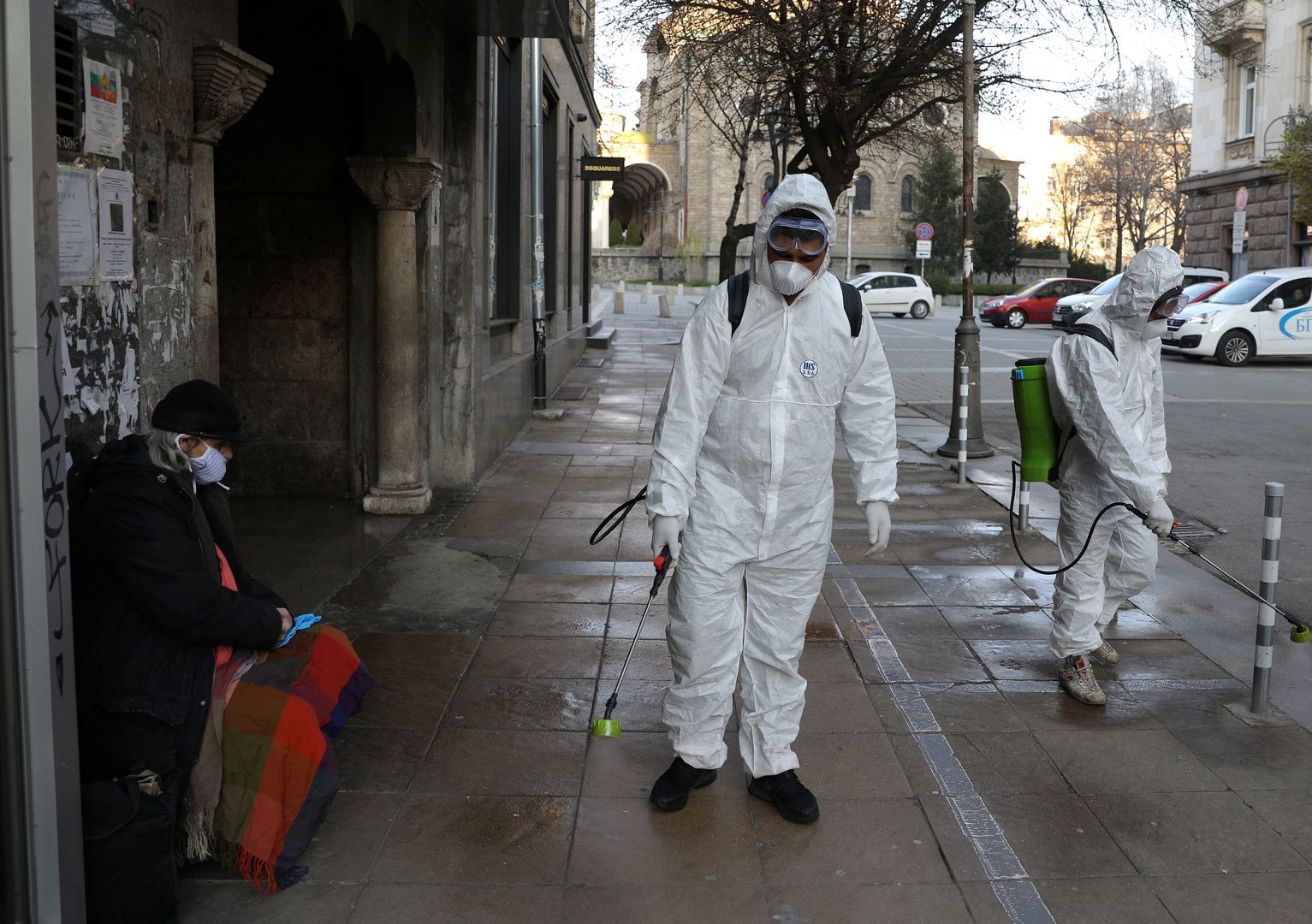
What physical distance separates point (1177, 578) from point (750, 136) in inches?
867

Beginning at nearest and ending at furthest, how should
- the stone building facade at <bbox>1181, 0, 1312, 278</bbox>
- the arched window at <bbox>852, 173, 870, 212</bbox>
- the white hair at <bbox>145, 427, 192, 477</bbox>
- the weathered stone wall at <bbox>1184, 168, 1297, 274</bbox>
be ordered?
the white hair at <bbox>145, 427, 192, 477</bbox>, the stone building facade at <bbox>1181, 0, 1312, 278</bbox>, the weathered stone wall at <bbox>1184, 168, 1297, 274</bbox>, the arched window at <bbox>852, 173, 870, 212</bbox>

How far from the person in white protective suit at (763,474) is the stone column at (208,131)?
79.2 inches

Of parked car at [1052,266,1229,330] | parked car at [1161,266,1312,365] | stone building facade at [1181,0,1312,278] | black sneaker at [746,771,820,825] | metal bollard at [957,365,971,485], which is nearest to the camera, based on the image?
black sneaker at [746,771,820,825]

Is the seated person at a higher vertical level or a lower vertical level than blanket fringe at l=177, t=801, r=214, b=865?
higher

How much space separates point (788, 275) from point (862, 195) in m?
68.3

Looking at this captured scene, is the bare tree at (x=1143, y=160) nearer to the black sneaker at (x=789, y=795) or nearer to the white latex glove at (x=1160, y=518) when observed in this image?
the white latex glove at (x=1160, y=518)

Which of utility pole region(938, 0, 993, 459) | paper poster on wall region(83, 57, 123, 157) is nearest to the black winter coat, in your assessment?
paper poster on wall region(83, 57, 123, 157)

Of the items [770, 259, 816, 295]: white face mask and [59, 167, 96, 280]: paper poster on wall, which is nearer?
[59, 167, 96, 280]: paper poster on wall

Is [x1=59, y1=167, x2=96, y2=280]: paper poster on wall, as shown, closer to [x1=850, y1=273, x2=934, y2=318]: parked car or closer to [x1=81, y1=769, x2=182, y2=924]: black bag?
[x1=81, y1=769, x2=182, y2=924]: black bag

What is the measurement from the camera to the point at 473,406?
9.99 m

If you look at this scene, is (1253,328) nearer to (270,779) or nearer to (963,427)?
(963,427)

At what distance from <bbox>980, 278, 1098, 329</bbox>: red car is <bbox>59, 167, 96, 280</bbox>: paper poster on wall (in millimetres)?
35758

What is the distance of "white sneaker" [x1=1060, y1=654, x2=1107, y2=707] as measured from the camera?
5.07 metres

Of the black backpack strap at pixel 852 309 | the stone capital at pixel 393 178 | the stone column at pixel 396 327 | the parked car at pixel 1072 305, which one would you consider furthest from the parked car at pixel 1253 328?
the black backpack strap at pixel 852 309
